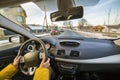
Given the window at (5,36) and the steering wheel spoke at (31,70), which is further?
the window at (5,36)

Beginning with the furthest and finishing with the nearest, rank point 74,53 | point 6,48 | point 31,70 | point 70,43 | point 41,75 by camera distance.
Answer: point 6,48
point 70,43
point 74,53
point 31,70
point 41,75

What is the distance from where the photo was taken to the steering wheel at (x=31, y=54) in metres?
2.54

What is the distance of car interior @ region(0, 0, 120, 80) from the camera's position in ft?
9.30

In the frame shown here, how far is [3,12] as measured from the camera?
132 inches

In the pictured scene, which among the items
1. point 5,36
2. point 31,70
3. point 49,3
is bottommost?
point 31,70

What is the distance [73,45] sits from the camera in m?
3.27

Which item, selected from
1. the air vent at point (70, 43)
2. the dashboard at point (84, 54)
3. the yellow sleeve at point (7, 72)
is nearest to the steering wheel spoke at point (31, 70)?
the yellow sleeve at point (7, 72)

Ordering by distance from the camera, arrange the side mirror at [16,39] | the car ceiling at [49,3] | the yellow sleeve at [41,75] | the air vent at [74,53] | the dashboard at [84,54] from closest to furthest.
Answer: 1. the yellow sleeve at [41,75]
2. the car ceiling at [49,3]
3. the dashboard at [84,54]
4. the air vent at [74,53]
5. the side mirror at [16,39]

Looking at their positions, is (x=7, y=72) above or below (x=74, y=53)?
below

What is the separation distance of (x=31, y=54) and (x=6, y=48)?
48.3 inches

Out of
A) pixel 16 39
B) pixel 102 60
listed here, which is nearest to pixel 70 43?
pixel 102 60

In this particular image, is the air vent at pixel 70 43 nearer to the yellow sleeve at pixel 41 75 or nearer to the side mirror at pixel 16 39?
the side mirror at pixel 16 39

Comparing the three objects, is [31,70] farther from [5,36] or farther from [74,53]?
[5,36]

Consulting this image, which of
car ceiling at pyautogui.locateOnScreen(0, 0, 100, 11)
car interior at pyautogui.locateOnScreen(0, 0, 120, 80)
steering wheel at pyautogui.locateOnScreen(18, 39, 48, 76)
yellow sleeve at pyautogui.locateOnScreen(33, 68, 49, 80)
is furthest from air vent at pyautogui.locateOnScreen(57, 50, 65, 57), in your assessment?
yellow sleeve at pyautogui.locateOnScreen(33, 68, 49, 80)
